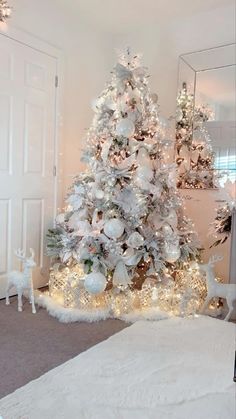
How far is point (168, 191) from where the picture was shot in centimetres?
260

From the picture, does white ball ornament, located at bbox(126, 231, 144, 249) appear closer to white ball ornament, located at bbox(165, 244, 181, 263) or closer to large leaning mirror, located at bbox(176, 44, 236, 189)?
white ball ornament, located at bbox(165, 244, 181, 263)

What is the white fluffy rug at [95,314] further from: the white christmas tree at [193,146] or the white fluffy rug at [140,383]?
the white christmas tree at [193,146]

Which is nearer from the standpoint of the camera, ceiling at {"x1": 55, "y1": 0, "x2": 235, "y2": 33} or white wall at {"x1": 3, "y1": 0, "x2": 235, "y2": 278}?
ceiling at {"x1": 55, "y1": 0, "x2": 235, "y2": 33}

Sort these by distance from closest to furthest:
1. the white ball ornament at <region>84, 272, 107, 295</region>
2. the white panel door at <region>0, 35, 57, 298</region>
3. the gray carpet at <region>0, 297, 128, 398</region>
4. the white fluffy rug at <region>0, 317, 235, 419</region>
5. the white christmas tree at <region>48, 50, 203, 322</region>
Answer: the white fluffy rug at <region>0, 317, 235, 419</region> < the gray carpet at <region>0, 297, 128, 398</region> < the white ball ornament at <region>84, 272, 107, 295</region> < the white christmas tree at <region>48, 50, 203, 322</region> < the white panel door at <region>0, 35, 57, 298</region>

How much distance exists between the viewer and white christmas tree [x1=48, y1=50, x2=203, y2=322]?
8.07 ft

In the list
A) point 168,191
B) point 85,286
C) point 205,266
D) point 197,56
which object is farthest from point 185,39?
point 85,286

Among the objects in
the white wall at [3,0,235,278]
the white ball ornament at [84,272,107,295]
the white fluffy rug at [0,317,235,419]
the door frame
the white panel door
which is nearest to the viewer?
the white fluffy rug at [0,317,235,419]

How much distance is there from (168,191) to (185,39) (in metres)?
1.62

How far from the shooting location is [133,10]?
3.08m

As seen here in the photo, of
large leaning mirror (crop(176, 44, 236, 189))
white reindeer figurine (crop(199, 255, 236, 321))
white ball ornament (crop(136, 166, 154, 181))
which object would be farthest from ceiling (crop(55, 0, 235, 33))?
white reindeer figurine (crop(199, 255, 236, 321))

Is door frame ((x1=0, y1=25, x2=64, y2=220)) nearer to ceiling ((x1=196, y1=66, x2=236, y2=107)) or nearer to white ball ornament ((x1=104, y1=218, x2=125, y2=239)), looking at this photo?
white ball ornament ((x1=104, y1=218, x2=125, y2=239))

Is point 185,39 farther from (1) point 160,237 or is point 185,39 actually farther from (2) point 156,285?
(2) point 156,285

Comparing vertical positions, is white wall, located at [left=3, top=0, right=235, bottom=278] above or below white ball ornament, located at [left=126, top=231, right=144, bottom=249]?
above

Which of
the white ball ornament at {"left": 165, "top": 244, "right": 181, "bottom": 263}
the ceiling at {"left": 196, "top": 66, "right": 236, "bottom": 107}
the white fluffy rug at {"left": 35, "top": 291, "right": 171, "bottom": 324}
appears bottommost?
the white fluffy rug at {"left": 35, "top": 291, "right": 171, "bottom": 324}
